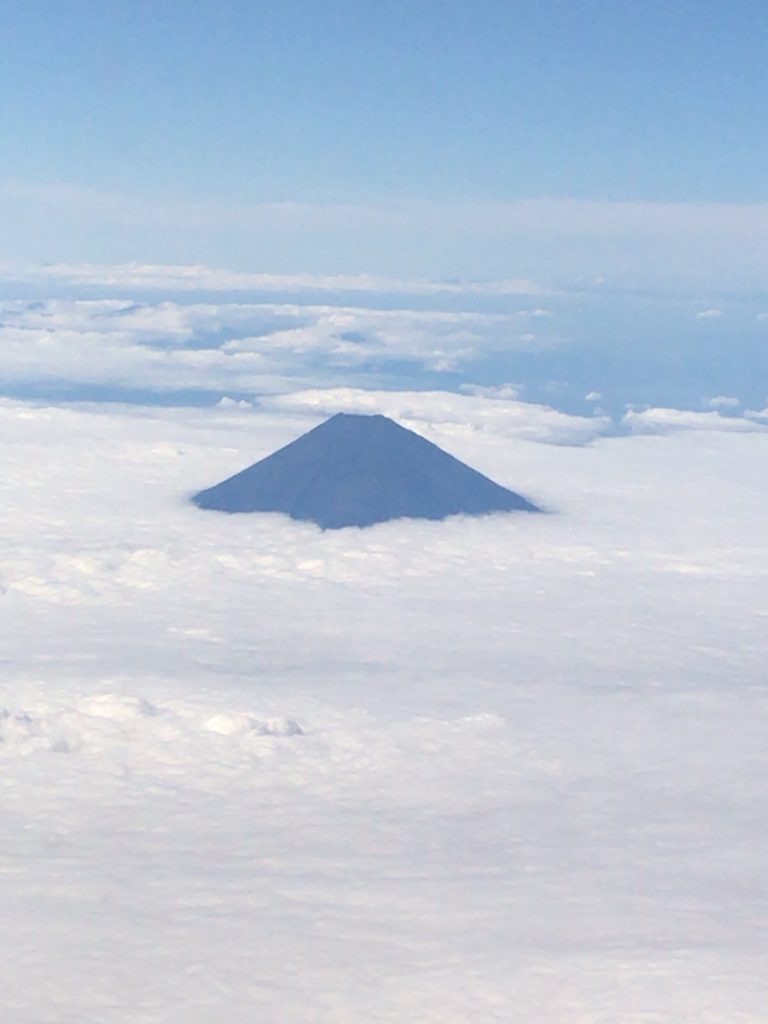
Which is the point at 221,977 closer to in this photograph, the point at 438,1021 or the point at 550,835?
the point at 438,1021

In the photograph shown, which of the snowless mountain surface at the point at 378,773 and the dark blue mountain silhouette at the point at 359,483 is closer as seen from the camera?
the snowless mountain surface at the point at 378,773

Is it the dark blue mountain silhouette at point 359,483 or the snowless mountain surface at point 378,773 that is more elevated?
the dark blue mountain silhouette at point 359,483

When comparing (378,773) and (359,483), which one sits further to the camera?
(359,483)

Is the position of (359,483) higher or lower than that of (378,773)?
higher
